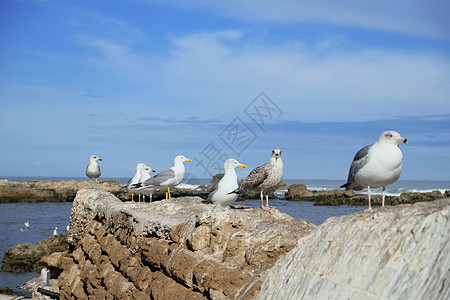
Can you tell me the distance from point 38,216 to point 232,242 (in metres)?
30.7

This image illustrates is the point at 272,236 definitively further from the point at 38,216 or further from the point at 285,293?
the point at 38,216

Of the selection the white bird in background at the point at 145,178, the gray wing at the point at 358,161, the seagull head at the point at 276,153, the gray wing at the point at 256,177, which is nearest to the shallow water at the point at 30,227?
the white bird in background at the point at 145,178

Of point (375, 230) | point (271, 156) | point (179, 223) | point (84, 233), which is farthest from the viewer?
point (84, 233)

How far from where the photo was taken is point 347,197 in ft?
134

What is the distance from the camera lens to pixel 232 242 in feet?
14.6

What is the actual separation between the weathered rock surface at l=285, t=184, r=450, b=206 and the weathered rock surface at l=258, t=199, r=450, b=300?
3226 cm

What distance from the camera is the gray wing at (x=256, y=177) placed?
22.8 feet

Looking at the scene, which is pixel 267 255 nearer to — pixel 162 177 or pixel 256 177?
pixel 256 177

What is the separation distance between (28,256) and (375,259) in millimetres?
15639

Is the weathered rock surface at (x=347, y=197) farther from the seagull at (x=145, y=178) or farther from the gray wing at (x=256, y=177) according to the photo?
the gray wing at (x=256, y=177)

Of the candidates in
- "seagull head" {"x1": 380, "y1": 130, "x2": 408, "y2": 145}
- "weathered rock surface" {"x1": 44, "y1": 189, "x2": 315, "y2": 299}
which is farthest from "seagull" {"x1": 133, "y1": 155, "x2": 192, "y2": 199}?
"seagull head" {"x1": 380, "y1": 130, "x2": 408, "y2": 145}

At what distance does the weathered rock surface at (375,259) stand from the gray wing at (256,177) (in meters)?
3.14

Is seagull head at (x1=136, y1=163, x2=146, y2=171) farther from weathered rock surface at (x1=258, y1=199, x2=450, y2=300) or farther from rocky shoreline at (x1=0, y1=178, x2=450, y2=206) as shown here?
rocky shoreline at (x1=0, y1=178, x2=450, y2=206)

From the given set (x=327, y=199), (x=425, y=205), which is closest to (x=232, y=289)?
(x=425, y=205)
